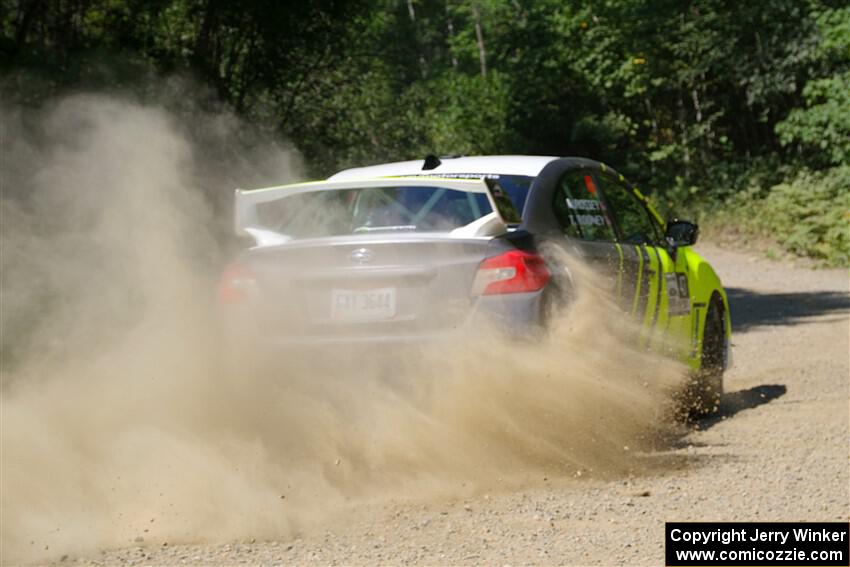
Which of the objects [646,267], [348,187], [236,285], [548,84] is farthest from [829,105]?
[236,285]

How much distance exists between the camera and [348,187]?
687cm

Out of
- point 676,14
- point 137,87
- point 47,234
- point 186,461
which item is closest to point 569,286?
point 186,461

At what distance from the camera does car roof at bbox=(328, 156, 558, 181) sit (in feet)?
24.6

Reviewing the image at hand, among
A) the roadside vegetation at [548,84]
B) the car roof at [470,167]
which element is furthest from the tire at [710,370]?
the roadside vegetation at [548,84]

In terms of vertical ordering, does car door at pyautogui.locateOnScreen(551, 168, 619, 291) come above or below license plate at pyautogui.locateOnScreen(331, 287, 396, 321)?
above

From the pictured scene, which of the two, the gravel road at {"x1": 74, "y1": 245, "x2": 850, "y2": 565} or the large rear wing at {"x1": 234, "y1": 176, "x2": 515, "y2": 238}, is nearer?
the gravel road at {"x1": 74, "y1": 245, "x2": 850, "y2": 565}

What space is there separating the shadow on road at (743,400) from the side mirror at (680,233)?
1.16m

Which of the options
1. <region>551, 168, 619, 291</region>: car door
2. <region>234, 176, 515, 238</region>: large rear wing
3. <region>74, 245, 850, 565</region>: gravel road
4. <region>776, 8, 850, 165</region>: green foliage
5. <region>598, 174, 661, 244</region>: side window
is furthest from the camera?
<region>776, 8, 850, 165</region>: green foliage

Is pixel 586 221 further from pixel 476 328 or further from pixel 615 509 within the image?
pixel 615 509

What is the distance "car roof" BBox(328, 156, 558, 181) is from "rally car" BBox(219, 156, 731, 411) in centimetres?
1

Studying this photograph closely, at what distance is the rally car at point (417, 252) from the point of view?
6512 mm

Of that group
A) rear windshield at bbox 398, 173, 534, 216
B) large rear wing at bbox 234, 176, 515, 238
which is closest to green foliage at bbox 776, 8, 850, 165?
rear windshield at bbox 398, 173, 534, 216

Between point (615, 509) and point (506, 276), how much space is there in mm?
1230

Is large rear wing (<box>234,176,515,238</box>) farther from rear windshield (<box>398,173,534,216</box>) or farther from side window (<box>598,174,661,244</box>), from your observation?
side window (<box>598,174,661,244</box>)
